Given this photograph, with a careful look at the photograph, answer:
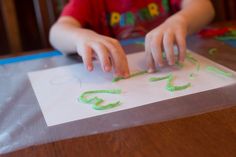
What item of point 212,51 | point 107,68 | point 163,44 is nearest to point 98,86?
point 107,68

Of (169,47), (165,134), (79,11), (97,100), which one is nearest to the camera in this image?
(165,134)

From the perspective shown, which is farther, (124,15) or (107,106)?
(124,15)

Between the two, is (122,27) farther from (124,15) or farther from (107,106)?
(107,106)

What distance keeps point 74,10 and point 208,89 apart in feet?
1.66

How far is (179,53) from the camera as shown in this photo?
0.64 meters

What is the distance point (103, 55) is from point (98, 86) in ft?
0.17

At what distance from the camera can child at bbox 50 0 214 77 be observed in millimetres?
623

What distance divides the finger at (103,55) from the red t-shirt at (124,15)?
351 mm

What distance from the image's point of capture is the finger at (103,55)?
1.97 ft

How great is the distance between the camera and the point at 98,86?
589 mm

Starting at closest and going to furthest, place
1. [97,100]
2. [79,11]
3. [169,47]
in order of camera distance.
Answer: [97,100], [169,47], [79,11]

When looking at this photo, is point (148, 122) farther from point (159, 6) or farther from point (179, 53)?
point (159, 6)

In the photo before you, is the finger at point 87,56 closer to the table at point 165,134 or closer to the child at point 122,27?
the child at point 122,27

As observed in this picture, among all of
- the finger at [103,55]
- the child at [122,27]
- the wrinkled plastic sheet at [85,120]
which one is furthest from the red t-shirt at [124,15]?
the wrinkled plastic sheet at [85,120]
